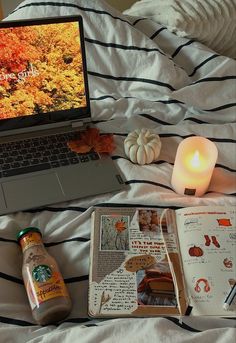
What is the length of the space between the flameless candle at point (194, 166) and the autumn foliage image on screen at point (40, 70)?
235 millimetres

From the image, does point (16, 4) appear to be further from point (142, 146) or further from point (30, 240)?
point (30, 240)

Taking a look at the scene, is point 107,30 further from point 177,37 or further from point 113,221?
point 113,221

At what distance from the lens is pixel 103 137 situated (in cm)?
86

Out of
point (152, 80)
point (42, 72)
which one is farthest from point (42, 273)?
point (152, 80)

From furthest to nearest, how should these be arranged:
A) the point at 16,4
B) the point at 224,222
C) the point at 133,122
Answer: the point at 16,4
the point at 133,122
the point at 224,222

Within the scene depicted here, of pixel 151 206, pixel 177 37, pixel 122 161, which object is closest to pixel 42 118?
pixel 122 161

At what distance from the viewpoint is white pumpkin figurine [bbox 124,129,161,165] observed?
0.82m

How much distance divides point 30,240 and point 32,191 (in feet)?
0.44

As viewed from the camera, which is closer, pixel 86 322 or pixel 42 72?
pixel 86 322

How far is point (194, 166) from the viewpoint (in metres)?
0.78

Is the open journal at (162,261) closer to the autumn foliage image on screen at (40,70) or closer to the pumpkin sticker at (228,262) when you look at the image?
the pumpkin sticker at (228,262)

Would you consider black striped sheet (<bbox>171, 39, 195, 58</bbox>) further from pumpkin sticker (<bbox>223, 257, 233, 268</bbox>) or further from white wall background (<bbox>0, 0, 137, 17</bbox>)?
pumpkin sticker (<bbox>223, 257, 233, 268</bbox>)

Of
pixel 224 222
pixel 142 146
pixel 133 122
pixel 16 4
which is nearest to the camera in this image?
pixel 224 222

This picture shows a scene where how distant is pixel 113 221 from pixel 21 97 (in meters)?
0.31
